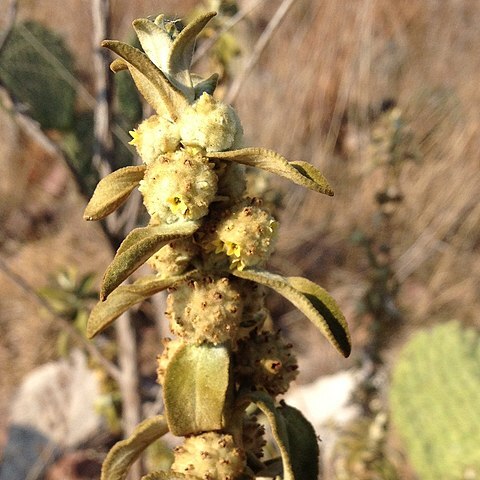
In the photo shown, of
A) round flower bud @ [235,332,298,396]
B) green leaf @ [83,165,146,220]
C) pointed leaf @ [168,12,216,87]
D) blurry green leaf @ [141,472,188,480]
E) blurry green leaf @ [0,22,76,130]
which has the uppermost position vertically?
blurry green leaf @ [0,22,76,130]

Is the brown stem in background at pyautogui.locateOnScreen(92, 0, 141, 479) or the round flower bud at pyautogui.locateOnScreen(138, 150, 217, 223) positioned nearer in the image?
the round flower bud at pyautogui.locateOnScreen(138, 150, 217, 223)

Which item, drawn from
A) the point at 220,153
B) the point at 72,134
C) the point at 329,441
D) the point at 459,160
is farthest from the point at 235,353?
the point at 459,160

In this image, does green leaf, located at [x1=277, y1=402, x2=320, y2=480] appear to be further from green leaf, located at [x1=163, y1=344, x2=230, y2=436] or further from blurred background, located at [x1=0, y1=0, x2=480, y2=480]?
blurred background, located at [x1=0, y1=0, x2=480, y2=480]

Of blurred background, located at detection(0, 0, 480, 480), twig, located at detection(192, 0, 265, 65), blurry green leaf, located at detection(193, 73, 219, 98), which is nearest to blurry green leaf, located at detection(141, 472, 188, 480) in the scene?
blurry green leaf, located at detection(193, 73, 219, 98)

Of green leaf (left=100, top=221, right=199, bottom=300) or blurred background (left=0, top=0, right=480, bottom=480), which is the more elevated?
blurred background (left=0, top=0, right=480, bottom=480)

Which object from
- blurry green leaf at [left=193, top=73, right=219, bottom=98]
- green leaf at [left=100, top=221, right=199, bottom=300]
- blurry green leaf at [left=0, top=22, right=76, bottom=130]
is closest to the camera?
green leaf at [left=100, top=221, right=199, bottom=300]

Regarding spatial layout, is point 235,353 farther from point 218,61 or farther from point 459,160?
point 459,160

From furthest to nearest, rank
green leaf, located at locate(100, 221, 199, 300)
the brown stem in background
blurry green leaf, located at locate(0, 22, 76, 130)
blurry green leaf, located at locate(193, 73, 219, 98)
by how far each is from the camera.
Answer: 1. blurry green leaf, located at locate(0, 22, 76, 130)
2. the brown stem in background
3. blurry green leaf, located at locate(193, 73, 219, 98)
4. green leaf, located at locate(100, 221, 199, 300)

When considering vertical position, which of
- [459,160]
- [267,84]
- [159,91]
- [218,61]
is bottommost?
[159,91]

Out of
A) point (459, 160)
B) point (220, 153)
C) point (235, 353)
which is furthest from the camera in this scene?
point (459, 160)
